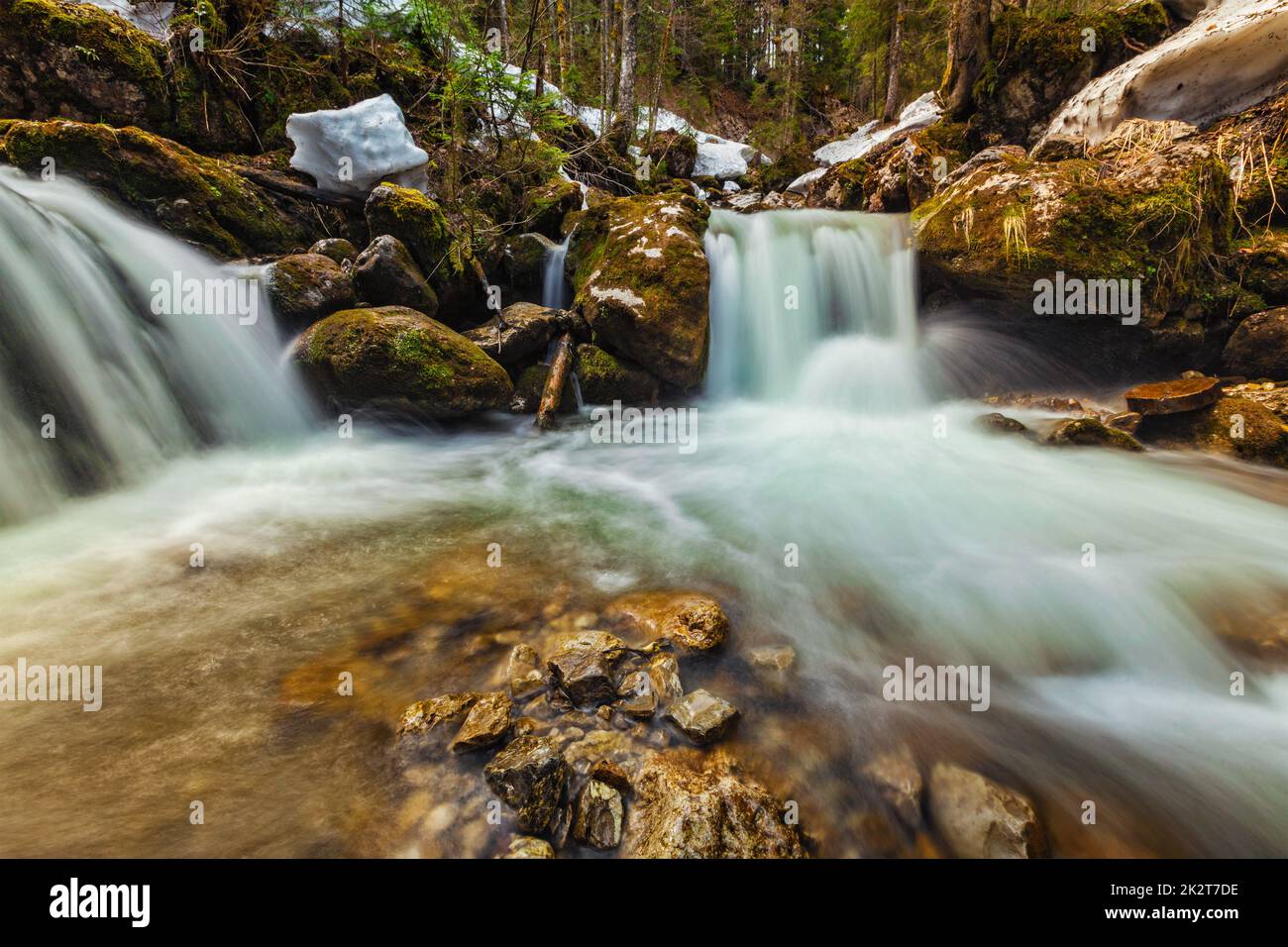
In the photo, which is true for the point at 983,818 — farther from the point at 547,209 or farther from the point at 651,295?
the point at 547,209

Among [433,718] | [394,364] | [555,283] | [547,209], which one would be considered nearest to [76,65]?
[394,364]

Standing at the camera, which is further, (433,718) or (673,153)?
(673,153)

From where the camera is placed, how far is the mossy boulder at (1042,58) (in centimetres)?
853

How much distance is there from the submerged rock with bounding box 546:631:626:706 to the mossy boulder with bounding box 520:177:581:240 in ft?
26.8

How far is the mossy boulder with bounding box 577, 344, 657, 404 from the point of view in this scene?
22.7 feet

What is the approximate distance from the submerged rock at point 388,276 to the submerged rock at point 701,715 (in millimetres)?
6113

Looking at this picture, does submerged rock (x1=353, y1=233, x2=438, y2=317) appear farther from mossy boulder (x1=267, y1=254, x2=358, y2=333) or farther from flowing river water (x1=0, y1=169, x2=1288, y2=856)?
flowing river water (x1=0, y1=169, x2=1288, y2=856)

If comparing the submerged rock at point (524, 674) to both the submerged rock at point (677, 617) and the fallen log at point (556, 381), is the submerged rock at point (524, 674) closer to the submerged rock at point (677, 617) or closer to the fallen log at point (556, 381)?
the submerged rock at point (677, 617)

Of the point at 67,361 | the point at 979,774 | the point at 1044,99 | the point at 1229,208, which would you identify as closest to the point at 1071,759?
the point at 979,774

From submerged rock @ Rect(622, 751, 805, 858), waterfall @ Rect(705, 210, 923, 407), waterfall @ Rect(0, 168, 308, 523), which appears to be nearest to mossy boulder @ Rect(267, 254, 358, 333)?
waterfall @ Rect(0, 168, 308, 523)

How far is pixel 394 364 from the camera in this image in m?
5.56

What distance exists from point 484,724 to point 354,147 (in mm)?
8623
